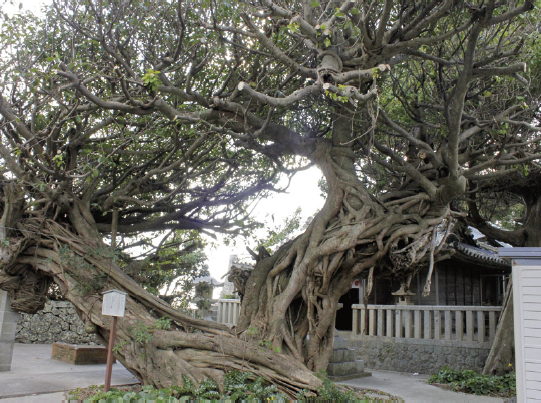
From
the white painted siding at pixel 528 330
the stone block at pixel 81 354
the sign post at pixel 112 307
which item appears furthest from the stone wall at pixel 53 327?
the white painted siding at pixel 528 330

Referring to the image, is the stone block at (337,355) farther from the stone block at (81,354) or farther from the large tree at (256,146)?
the stone block at (81,354)

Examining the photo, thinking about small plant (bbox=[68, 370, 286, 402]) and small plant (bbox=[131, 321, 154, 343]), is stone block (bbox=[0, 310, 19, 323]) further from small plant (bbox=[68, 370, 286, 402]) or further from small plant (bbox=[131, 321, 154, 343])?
small plant (bbox=[131, 321, 154, 343])

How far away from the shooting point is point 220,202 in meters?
9.96

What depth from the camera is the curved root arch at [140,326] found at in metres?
5.96

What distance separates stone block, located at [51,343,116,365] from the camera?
920 centimetres

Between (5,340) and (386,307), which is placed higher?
(386,307)

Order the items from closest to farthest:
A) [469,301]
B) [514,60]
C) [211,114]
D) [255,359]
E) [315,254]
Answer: [255,359], [315,254], [211,114], [514,60], [469,301]

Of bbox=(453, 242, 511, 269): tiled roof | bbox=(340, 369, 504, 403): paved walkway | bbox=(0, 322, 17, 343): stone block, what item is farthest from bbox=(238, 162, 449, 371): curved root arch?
bbox=(453, 242, 511, 269): tiled roof

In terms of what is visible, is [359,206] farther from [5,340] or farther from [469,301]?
[469,301]

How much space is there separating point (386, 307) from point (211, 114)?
23.4ft

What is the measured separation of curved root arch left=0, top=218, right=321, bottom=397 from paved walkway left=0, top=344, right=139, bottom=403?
0.93 m

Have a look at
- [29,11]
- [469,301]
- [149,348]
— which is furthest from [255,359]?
[469,301]

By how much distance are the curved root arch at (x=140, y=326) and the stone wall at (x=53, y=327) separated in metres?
5.64

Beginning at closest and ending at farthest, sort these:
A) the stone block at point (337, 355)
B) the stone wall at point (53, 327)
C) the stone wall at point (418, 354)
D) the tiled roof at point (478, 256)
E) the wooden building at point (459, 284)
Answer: the stone block at point (337, 355) < the stone wall at point (418, 354) < the tiled roof at point (478, 256) < the wooden building at point (459, 284) < the stone wall at point (53, 327)
